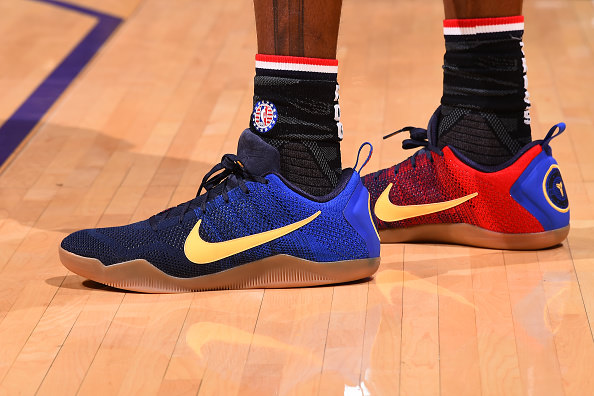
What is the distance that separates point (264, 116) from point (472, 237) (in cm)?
38

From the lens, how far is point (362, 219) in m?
1.31

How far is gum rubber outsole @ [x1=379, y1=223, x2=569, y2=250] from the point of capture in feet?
4.67

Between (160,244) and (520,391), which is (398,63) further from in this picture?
(520,391)

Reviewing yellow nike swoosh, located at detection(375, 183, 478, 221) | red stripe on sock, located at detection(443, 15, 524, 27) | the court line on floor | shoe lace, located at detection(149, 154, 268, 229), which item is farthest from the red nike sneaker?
the court line on floor

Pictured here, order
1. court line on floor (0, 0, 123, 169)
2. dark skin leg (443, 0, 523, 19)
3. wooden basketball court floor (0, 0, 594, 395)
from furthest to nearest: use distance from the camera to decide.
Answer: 1. court line on floor (0, 0, 123, 169)
2. dark skin leg (443, 0, 523, 19)
3. wooden basketball court floor (0, 0, 594, 395)

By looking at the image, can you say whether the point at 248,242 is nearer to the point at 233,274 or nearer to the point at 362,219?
the point at 233,274

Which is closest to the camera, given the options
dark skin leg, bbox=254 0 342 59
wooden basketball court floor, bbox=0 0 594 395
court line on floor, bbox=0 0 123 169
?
wooden basketball court floor, bbox=0 0 594 395

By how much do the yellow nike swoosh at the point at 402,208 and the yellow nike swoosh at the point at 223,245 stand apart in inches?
8.1

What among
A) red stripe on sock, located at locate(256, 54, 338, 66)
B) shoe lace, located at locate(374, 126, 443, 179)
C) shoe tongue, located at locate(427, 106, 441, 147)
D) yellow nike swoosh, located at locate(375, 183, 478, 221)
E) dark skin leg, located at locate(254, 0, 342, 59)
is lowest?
yellow nike swoosh, located at locate(375, 183, 478, 221)

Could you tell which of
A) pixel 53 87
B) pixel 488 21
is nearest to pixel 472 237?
pixel 488 21

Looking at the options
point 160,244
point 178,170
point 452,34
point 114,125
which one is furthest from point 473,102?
point 114,125

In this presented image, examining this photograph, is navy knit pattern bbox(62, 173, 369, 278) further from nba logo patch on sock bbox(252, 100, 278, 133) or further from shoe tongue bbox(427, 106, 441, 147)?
shoe tongue bbox(427, 106, 441, 147)

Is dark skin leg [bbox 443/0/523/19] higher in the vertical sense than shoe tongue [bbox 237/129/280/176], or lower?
higher

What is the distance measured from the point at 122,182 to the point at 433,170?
64 centimetres
